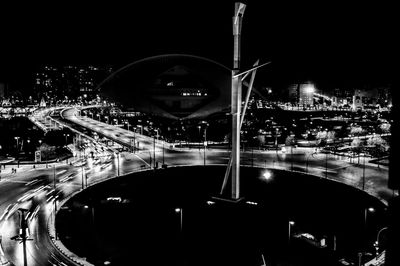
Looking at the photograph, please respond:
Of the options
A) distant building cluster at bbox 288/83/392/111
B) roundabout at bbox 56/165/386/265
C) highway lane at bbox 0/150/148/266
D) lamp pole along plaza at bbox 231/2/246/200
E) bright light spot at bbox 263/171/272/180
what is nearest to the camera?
highway lane at bbox 0/150/148/266

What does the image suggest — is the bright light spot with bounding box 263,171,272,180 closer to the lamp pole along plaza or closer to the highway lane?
the lamp pole along plaza

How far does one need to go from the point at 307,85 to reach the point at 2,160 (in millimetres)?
142627

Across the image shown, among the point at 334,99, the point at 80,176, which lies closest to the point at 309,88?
the point at 334,99

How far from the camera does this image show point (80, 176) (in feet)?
108

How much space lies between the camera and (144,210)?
2462cm

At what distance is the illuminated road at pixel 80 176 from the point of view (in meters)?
18.5

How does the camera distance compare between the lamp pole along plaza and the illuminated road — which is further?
the lamp pole along plaza

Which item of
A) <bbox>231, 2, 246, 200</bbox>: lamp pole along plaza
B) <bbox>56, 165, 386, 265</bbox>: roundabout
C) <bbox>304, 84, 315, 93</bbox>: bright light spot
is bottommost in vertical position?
<bbox>56, 165, 386, 265</bbox>: roundabout

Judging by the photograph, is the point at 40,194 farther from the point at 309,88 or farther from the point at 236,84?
the point at 309,88

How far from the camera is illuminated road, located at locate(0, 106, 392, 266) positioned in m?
18.5

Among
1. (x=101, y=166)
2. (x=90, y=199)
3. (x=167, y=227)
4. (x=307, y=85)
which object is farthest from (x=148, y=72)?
(x=307, y=85)

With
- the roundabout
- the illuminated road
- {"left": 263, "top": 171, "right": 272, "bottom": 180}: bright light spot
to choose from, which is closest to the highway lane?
the illuminated road

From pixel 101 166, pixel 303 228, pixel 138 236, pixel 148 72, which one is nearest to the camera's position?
pixel 138 236

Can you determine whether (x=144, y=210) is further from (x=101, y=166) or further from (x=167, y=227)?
(x=101, y=166)
